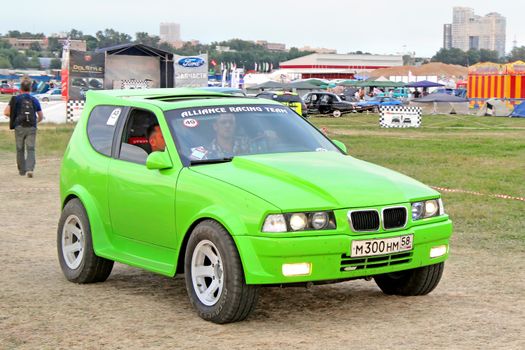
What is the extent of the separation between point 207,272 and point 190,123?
1369 mm

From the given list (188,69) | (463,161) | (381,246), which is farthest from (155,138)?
(188,69)

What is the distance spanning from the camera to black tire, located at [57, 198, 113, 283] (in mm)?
8086

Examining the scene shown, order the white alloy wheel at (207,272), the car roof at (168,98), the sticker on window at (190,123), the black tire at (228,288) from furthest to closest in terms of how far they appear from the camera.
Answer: the car roof at (168,98) → the sticker on window at (190,123) → the white alloy wheel at (207,272) → the black tire at (228,288)

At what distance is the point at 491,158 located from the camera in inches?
909

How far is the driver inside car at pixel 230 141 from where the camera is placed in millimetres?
7438

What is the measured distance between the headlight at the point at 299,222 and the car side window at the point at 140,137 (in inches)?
62.8

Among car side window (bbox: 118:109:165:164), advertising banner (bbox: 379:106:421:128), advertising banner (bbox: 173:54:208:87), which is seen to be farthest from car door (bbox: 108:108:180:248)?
advertising banner (bbox: 173:54:208:87)

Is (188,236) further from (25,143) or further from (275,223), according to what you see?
(25,143)

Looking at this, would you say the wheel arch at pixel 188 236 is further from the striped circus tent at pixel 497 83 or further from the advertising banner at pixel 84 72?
the striped circus tent at pixel 497 83

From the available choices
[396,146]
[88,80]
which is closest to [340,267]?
[396,146]

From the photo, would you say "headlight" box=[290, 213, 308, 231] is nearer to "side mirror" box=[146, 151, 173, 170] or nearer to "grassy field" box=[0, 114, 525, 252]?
"side mirror" box=[146, 151, 173, 170]

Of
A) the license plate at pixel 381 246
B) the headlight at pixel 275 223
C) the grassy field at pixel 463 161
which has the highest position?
the headlight at pixel 275 223

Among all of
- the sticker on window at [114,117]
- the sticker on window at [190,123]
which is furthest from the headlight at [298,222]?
the sticker on window at [114,117]

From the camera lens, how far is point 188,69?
47.6 m
